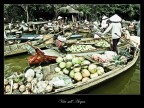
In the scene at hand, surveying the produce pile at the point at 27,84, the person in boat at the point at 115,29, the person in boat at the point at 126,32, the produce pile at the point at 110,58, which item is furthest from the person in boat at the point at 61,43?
the person in boat at the point at 126,32

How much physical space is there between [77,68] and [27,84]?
2.24ft

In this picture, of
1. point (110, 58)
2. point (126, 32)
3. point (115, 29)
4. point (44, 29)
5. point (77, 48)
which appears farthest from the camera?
point (77, 48)

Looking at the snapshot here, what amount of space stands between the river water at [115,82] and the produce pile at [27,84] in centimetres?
14

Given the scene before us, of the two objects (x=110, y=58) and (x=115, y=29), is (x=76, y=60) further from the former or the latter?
(x=115, y=29)

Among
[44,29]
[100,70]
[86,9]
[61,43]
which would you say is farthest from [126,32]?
[44,29]

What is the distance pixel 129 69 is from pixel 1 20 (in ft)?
6.53

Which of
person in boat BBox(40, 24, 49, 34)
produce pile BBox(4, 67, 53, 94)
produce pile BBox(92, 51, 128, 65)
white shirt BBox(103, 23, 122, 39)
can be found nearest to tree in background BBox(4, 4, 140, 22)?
white shirt BBox(103, 23, 122, 39)

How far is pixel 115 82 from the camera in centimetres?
384

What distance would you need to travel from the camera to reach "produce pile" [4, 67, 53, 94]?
10.7ft

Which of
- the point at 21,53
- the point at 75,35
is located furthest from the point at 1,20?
the point at 75,35

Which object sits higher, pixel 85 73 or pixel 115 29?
pixel 115 29

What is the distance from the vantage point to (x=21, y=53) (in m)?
4.47

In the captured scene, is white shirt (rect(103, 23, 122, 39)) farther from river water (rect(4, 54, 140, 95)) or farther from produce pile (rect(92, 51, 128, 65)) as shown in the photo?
river water (rect(4, 54, 140, 95))

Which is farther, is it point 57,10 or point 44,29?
point 44,29
